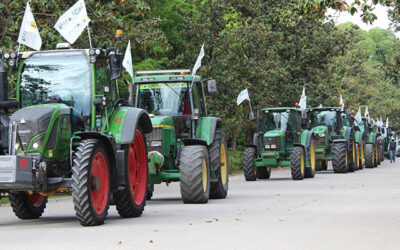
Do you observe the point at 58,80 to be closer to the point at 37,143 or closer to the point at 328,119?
the point at 37,143

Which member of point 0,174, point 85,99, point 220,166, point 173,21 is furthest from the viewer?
point 173,21

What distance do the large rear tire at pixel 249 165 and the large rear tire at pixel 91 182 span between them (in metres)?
16.8

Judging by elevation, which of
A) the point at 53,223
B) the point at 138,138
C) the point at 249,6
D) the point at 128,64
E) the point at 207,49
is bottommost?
the point at 53,223

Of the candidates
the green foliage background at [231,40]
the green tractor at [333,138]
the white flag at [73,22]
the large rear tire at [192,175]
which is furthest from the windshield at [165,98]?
the green tractor at [333,138]

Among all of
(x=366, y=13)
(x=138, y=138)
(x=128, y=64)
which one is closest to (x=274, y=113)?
(x=128, y=64)

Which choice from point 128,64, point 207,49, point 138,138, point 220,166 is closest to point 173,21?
point 207,49

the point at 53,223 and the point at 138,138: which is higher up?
the point at 138,138

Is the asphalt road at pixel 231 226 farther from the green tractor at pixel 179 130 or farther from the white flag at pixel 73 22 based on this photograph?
the white flag at pixel 73 22

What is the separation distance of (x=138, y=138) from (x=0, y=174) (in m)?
3.59

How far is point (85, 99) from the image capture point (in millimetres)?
13656

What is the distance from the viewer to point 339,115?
36.3 m

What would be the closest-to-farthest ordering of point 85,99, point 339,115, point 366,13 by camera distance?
point 85,99
point 366,13
point 339,115

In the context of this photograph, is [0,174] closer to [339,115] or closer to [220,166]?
[220,166]

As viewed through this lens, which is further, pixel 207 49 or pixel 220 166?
pixel 207 49
